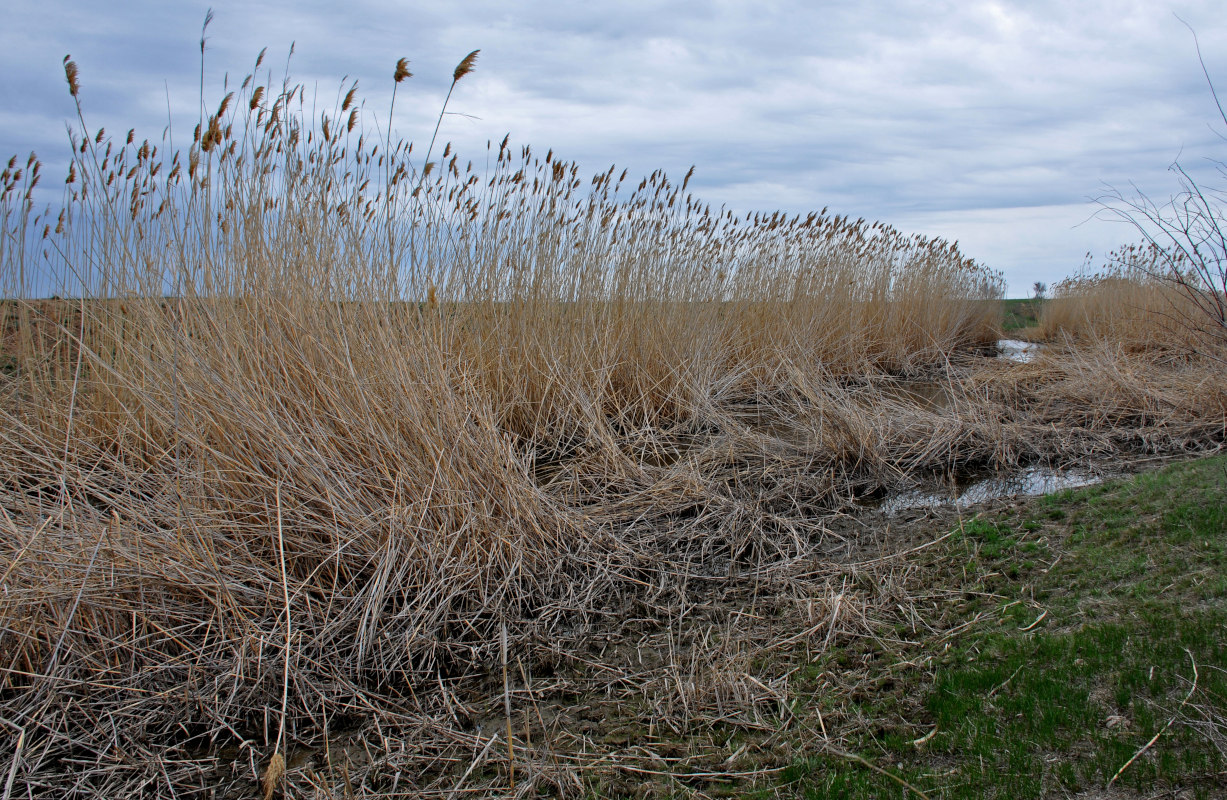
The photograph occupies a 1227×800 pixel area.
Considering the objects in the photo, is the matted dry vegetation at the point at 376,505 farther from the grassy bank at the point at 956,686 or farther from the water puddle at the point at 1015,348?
the water puddle at the point at 1015,348

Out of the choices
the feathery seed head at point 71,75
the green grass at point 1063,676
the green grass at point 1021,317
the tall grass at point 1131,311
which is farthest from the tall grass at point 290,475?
the green grass at point 1021,317

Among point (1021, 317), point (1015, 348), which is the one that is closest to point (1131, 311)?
point (1015, 348)

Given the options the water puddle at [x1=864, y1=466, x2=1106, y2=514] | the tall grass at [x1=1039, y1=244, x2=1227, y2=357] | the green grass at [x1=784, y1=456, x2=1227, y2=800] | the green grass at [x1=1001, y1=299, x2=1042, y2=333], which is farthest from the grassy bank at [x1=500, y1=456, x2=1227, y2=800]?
the green grass at [x1=1001, y1=299, x2=1042, y2=333]

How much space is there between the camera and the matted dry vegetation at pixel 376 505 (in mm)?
1762

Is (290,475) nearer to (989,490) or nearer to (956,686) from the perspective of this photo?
(956,686)

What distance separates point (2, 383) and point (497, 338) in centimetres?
244

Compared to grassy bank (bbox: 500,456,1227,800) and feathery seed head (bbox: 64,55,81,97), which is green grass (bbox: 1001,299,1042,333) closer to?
grassy bank (bbox: 500,456,1227,800)

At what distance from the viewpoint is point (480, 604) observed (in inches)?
90.2

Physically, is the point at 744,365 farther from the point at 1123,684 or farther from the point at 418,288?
the point at 1123,684

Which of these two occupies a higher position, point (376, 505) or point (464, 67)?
point (464, 67)

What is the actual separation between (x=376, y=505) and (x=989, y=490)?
9.45 feet

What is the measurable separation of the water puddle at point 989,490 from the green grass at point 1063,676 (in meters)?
0.74

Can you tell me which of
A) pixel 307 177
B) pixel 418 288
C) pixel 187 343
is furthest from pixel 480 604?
pixel 307 177

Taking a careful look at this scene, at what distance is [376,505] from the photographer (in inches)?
93.5
